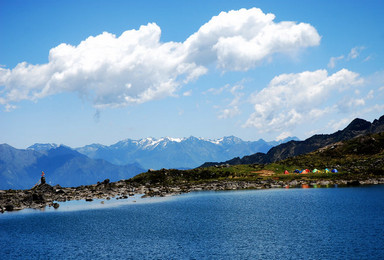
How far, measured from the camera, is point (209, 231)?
75.4 meters

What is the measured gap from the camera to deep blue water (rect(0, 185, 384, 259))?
58250 mm

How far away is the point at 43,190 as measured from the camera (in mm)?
170375

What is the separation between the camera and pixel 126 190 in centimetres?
18188

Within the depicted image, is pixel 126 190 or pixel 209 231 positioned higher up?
pixel 126 190

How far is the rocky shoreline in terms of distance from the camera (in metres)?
145

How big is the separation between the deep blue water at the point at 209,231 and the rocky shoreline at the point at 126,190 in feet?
102

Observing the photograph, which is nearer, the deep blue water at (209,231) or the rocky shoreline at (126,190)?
the deep blue water at (209,231)

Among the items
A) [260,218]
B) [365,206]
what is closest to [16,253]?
[260,218]

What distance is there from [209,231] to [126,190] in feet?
374

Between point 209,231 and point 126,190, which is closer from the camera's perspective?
point 209,231

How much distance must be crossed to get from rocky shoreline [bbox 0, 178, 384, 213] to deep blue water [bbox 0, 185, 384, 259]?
31.2m

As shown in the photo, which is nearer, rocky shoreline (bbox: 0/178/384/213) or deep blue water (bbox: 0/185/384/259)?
deep blue water (bbox: 0/185/384/259)

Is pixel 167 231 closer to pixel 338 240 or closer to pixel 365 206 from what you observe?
pixel 338 240

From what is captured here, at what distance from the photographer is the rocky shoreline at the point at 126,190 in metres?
145
